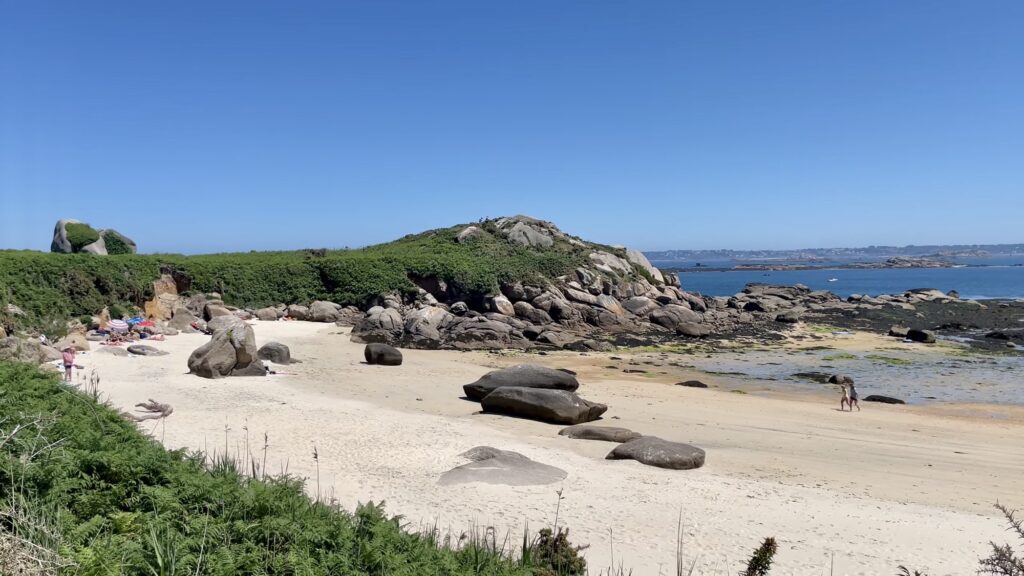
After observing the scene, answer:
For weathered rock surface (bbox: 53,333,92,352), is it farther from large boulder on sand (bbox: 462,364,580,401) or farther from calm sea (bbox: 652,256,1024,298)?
calm sea (bbox: 652,256,1024,298)

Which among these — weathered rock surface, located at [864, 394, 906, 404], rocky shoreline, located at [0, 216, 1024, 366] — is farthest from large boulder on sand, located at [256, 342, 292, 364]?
weathered rock surface, located at [864, 394, 906, 404]

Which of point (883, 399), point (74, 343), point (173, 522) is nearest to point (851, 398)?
point (883, 399)

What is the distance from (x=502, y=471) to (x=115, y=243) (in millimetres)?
43133

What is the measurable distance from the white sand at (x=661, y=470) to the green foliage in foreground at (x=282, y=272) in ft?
38.8

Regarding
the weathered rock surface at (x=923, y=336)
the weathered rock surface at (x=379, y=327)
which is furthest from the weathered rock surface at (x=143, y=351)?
the weathered rock surface at (x=923, y=336)

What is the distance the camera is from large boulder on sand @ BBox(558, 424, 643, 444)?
625 inches

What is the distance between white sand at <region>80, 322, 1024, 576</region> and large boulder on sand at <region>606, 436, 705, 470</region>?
34 centimetres

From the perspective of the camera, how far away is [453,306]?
4512 centimetres

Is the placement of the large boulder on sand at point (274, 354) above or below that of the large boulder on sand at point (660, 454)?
above

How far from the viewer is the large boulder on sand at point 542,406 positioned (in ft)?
59.3

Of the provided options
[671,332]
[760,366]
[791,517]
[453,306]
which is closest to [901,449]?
[791,517]

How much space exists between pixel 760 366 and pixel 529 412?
19.0 m

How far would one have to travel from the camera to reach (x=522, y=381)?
69.3 feet

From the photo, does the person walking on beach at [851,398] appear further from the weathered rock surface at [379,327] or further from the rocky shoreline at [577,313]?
the weathered rock surface at [379,327]
